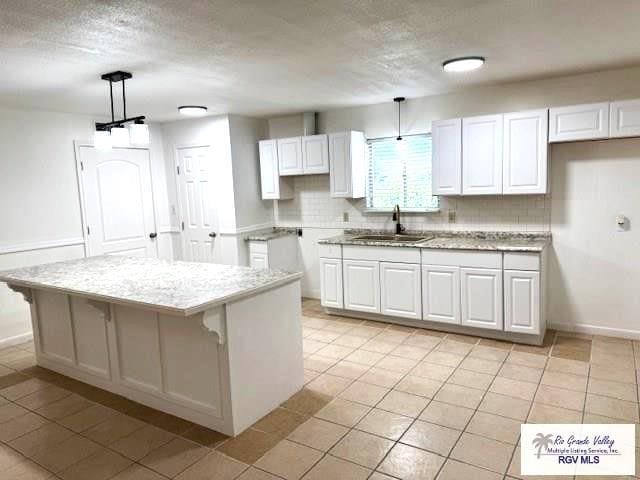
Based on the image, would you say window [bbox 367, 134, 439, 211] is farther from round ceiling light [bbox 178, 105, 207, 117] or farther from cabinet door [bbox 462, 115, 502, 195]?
round ceiling light [bbox 178, 105, 207, 117]

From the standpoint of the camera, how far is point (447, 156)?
4.40m

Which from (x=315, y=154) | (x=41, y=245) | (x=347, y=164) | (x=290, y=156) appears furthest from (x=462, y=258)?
(x=41, y=245)

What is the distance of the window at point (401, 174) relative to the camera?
15.9ft

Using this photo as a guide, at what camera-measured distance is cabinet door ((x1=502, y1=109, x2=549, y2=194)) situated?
3916mm

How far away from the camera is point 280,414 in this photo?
116 inches

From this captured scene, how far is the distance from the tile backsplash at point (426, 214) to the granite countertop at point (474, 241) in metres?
0.07

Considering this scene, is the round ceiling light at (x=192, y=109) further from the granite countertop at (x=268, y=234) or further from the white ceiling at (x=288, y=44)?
the granite countertop at (x=268, y=234)

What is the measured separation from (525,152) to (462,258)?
1.07 metres

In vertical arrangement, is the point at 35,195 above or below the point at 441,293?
above

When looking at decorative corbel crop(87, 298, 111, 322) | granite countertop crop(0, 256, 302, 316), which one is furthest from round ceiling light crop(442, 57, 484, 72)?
decorative corbel crop(87, 298, 111, 322)

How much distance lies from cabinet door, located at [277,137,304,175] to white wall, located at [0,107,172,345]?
2.09 meters

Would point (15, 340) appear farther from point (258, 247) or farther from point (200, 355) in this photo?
point (200, 355)

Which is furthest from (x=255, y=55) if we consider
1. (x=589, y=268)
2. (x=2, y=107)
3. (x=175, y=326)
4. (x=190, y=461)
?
(x=589, y=268)

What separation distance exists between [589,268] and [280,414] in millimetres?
3070
